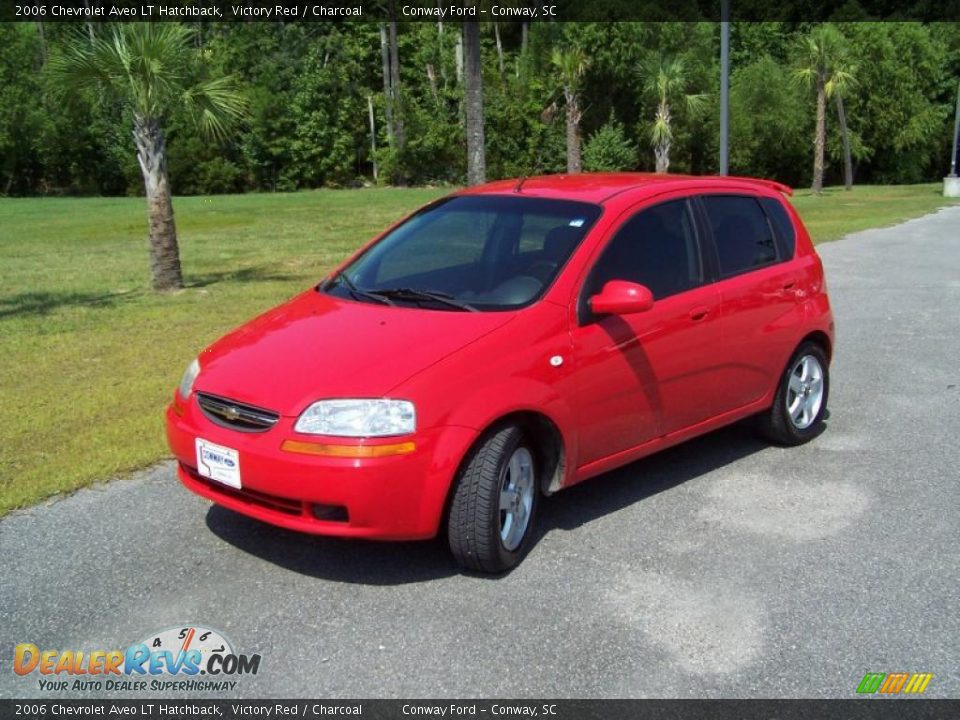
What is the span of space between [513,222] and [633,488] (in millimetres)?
1589

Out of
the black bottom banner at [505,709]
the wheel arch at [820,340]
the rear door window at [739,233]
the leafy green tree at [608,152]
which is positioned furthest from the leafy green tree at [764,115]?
the black bottom banner at [505,709]

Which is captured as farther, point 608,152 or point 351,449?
point 608,152

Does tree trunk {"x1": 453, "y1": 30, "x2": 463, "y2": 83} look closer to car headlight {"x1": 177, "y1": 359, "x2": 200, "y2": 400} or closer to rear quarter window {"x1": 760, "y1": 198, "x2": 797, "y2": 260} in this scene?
rear quarter window {"x1": 760, "y1": 198, "x2": 797, "y2": 260}

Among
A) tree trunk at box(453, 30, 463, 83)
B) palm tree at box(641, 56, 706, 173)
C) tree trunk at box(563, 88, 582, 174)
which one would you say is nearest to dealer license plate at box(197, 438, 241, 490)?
tree trunk at box(563, 88, 582, 174)

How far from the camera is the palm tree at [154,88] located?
1198 centimetres

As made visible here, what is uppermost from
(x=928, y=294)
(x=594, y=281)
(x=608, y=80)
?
(x=608, y=80)

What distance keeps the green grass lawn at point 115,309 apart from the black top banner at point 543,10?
1847 centimetres

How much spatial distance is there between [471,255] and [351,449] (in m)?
1.69

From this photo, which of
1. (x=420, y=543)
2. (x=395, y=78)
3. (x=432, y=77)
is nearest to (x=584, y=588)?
(x=420, y=543)

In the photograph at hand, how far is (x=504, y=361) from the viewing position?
4305 mm

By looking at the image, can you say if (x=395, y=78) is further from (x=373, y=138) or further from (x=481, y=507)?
(x=481, y=507)

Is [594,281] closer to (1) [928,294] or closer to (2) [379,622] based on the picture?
(2) [379,622]

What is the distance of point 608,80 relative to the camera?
47281 millimetres

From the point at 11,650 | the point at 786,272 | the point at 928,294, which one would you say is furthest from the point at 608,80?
the point at 11,650
